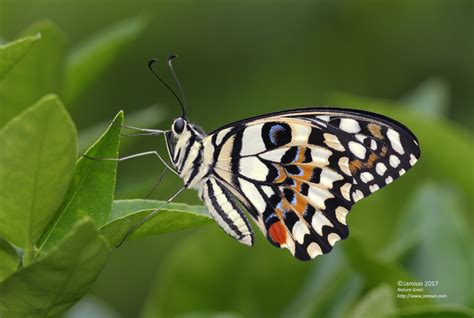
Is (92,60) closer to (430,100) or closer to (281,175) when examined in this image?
(281,175)

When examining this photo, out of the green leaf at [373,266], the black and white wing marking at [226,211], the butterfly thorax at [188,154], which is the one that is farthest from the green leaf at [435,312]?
the butterfly thorax at [188,154]

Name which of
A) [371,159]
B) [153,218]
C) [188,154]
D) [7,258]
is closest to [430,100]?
[371,159]

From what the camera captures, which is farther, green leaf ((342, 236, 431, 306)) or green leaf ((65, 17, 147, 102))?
green leaf ((65, 17, 147, 102))

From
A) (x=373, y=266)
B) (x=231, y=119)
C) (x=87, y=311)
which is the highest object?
(x=373, y=266)

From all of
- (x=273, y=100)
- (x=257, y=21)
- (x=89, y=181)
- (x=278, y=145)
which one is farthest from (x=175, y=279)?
(x=257, y=21)

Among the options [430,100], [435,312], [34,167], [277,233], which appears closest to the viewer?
[34,167]

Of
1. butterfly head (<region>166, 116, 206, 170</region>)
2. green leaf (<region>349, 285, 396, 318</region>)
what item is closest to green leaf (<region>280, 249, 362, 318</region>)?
green leaf (<region>349, 285, 396, 318</region>)

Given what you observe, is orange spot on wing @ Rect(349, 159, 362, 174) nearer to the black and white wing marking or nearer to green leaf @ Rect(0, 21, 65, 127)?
the black and white wing marking
